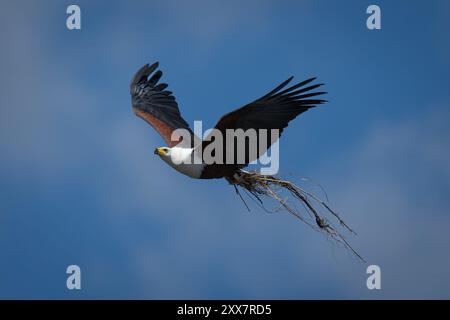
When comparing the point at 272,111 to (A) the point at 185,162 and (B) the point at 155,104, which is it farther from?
(B) the point at 155,104

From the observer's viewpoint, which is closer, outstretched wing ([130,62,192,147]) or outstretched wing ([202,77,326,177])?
outstretched wing ([202,77,326,177])

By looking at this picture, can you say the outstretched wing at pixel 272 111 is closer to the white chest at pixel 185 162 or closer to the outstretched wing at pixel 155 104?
the white chest at pixel 185 162

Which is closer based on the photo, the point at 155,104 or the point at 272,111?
the point at 272,111

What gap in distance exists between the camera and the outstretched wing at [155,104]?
1033cm

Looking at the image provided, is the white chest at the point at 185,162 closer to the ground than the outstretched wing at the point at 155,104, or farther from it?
closer to the ground

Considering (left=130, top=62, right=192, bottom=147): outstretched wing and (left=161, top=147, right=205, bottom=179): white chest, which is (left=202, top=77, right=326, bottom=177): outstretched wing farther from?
(left=130, top=62, right=192, bottom=147): outstretched wing

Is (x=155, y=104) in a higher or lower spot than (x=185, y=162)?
higher

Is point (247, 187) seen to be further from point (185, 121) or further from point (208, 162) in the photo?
point (185, 121)

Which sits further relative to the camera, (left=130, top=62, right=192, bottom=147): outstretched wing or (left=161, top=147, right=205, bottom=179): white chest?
(left=130, top=62, right=192, bottom=147): outstretched wing

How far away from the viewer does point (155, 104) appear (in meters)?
11.0

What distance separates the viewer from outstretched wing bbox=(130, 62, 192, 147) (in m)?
10.3

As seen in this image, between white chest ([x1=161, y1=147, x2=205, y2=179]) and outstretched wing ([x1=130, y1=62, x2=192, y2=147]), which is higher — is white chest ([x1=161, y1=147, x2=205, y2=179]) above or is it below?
below

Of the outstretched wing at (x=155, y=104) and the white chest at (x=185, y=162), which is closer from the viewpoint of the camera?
the white chest at (x=185, y=162)

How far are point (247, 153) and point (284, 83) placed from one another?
3.43 ft
